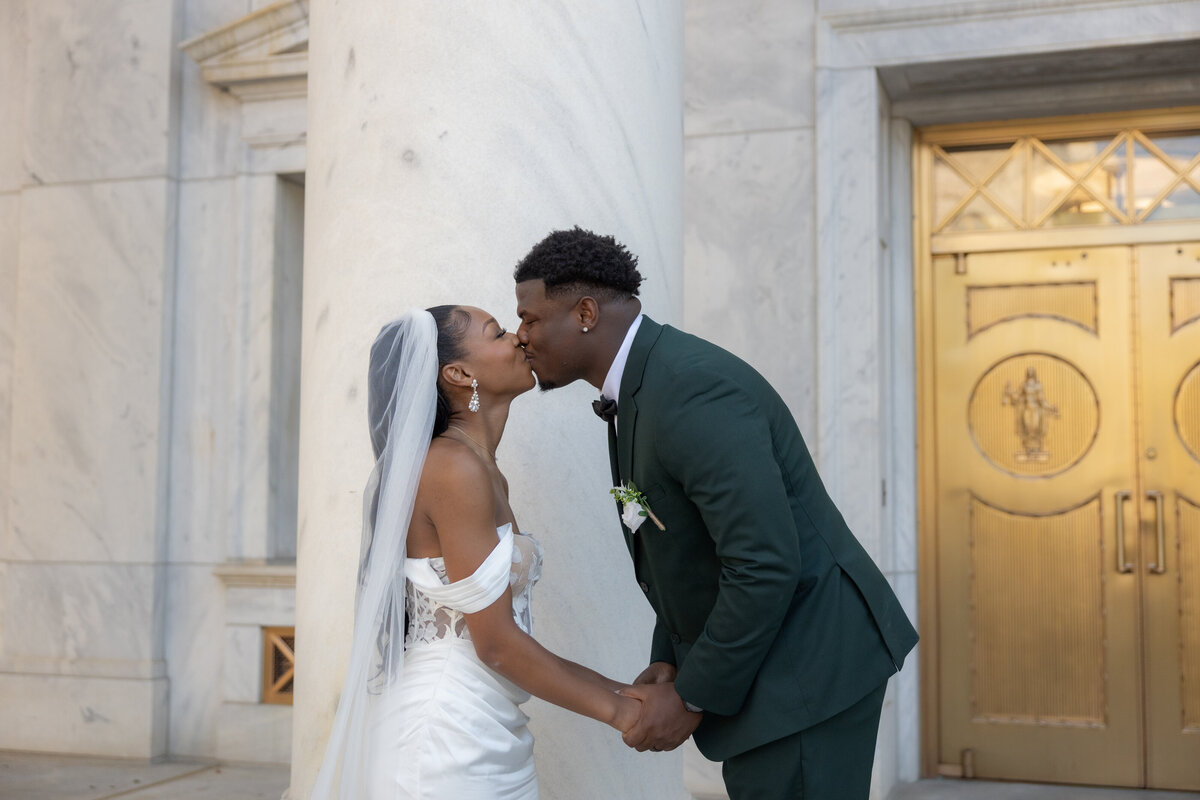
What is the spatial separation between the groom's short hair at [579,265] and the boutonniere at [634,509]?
0.41 meters

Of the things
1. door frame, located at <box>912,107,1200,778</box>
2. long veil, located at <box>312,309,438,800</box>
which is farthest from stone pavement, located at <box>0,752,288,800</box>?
long veil, located at <box>312,309,438,800</box>

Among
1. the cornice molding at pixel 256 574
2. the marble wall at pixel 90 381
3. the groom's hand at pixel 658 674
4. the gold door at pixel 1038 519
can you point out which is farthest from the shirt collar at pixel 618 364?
the marble wall at pixel 90 381

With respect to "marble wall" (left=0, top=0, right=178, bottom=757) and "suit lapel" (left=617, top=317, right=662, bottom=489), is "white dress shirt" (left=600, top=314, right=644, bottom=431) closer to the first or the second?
"suit lapel" (left=617, top=317, right=662, bottom=489)

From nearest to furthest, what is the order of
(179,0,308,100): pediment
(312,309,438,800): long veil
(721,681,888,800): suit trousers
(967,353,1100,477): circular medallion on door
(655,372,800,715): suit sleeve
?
1. (655,372,800,715): suit sleeve
2. (721,681,888,800): suit trousers
3. (312,309,438,800): long veil
4. (967,353,1100,477): circular medallion on door
5. (179,0,308,100): pediment

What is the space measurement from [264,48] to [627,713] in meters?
5.33

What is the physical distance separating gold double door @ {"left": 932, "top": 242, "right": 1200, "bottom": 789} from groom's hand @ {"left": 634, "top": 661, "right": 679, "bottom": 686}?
3.93m

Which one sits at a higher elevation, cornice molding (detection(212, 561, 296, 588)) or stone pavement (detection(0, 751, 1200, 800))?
cornice molding (detection(212, 561, 296, 588))

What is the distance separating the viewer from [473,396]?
2.59 metres

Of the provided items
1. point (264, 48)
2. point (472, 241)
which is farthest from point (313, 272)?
point (264, 48)

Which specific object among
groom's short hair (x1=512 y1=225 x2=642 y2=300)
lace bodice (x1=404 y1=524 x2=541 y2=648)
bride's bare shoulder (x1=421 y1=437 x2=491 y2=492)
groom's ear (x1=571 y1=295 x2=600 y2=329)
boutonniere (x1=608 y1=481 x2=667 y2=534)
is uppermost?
groom's short hair (x1=512 y1=225 x2=642 y2=300)

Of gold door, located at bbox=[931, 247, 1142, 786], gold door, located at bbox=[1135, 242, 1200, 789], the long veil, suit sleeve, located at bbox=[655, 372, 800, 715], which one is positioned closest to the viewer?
suit sleeve, located at bbox=[655, 372, 800, 715]

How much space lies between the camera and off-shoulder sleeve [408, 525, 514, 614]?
7.86 feet

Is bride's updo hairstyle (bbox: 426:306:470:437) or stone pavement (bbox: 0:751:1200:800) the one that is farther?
stone pavement (bbox: 0:751:1200:800)

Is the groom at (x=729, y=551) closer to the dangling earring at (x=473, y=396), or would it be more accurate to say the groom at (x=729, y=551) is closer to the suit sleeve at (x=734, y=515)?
the suit sleeve at (x=734, y=515)
